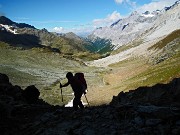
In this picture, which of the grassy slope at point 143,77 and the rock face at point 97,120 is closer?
the rock face at point 97,120

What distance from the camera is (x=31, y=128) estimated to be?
1994cm

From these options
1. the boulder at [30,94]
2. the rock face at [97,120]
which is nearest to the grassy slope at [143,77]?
the boulder at [30,94]

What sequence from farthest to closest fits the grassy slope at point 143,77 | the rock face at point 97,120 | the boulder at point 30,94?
the grassy slope at point 143,77, the boulder at point 30,94, the rock face at point 97,120

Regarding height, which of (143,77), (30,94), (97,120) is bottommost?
(97,120)

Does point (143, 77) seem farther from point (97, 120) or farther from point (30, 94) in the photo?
point (97, 120)

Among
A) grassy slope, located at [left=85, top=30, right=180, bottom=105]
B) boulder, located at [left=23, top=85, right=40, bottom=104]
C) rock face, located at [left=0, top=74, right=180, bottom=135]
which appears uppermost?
grassy slope, located at [left=85, top=30, right=180, bottom=105]

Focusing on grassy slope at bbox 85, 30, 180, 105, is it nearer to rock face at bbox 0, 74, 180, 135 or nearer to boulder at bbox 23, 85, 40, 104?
boulder at bbox 23, 85, 40, 104

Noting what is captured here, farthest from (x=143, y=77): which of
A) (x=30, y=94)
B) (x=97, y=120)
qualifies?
(x=97, y=120)

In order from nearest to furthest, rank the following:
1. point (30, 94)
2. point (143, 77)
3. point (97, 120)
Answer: point (97, 120), point (30, 94), point (143, 77)

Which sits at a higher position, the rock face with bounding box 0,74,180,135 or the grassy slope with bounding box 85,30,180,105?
the grassy slope with bounding box 85,30,180,105

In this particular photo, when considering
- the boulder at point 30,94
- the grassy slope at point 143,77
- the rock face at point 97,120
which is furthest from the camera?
the grassy slope at point 143,77

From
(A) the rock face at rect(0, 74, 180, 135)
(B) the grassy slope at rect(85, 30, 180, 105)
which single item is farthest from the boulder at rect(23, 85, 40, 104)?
(B) the grassy slope at rect(85, 30, 180, 105)

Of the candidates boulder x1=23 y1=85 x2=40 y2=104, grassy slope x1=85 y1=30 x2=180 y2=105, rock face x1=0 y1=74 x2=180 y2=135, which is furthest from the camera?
grassy slope x1=85 y1=30 x2=180 y2=105

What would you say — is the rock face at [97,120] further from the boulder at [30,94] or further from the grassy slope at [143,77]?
the grassy slope at [143,77]
